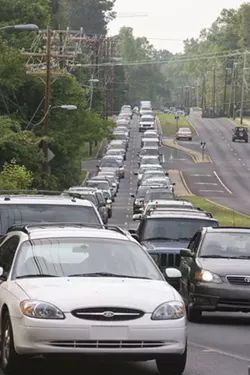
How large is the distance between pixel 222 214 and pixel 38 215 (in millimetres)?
41847

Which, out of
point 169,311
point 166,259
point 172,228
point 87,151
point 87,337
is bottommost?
point 87,151

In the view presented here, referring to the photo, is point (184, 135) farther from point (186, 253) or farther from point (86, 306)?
point (86, 306)

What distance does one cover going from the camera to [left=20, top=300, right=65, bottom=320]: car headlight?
11.0 meters

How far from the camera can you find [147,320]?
11117mm

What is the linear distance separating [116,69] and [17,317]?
573 feet

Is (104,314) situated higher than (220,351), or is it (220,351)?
(104,314)

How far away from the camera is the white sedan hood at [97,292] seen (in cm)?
1104

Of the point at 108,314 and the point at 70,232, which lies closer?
the point at 108,314

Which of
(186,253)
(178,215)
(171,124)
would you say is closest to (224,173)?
(171,124)

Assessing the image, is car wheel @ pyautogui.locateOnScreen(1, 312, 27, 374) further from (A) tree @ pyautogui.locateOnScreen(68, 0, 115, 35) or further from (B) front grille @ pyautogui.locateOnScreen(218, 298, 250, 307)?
(A) tree @ pyautogui.locateOnScreen(68, 0, 115, 35)

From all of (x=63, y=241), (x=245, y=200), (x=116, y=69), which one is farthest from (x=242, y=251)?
(x=116, y=69)

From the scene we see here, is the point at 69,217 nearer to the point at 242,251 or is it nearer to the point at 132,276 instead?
the point at 242,251

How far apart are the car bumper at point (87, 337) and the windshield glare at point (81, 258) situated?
1.04 m

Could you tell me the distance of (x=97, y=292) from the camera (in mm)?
11203
